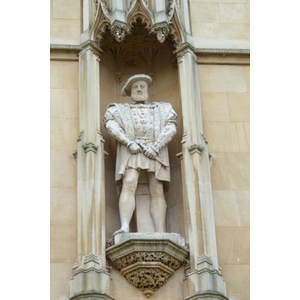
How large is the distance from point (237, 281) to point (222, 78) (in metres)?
3.03

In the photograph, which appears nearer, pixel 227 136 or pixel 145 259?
pixel 145 259

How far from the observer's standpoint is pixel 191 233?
12.2 metres

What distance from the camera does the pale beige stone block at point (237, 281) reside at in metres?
12.0

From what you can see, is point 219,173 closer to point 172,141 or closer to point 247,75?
point 172,141

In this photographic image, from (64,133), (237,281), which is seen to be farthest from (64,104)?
(237,281)

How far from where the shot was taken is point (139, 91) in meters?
13.3

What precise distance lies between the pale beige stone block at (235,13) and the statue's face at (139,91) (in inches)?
68.3

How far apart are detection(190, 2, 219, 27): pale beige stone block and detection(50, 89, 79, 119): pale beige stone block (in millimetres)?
2125

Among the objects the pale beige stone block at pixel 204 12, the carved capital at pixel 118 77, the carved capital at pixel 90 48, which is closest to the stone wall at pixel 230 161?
the pale beige stone block at pixel 204 12

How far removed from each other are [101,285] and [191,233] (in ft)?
4.31

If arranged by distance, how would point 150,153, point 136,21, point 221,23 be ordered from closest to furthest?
1. point 150,153
2. point 136,21
3. point 221,23

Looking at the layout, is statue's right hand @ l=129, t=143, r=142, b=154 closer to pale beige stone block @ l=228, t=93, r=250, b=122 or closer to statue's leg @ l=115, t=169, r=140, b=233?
statue's leg @ l=115, t=169, r=140, b=233

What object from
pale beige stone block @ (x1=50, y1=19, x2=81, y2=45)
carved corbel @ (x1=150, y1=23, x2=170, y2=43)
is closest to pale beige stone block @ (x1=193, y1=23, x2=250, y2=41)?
carved corbel @ (x1=150, y1=23, x2=170, y2=43)

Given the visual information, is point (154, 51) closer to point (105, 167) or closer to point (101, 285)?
point (105, 167)
